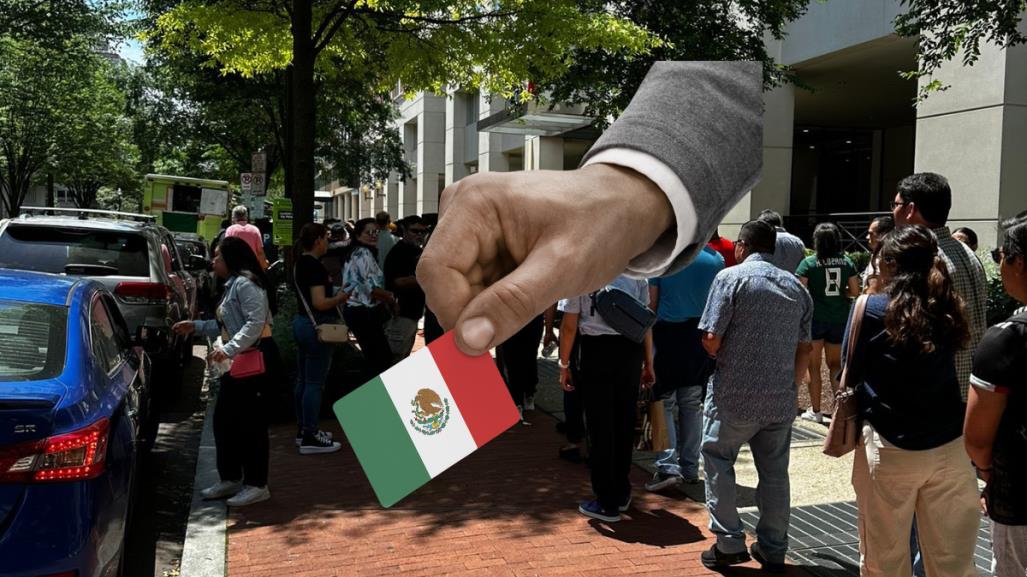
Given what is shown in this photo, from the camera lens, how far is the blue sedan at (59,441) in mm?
3518

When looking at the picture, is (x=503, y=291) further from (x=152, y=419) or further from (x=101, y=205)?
(x=101, y=205)

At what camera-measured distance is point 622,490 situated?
562 centimetres

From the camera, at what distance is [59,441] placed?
3.66 metres

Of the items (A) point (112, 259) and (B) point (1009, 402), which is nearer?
(B) point (1009, 402)

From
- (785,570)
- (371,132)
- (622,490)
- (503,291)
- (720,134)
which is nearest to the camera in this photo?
(503,291)

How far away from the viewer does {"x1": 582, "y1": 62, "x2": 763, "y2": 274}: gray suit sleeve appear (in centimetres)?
126

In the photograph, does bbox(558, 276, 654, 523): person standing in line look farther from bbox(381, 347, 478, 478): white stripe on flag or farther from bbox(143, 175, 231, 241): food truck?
bbox(143, 175, 231, 241): food truck

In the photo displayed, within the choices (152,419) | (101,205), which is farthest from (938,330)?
(101,205)

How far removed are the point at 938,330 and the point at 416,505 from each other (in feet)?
11.6

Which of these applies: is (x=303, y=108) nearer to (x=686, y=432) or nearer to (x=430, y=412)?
(x=686, y=432)

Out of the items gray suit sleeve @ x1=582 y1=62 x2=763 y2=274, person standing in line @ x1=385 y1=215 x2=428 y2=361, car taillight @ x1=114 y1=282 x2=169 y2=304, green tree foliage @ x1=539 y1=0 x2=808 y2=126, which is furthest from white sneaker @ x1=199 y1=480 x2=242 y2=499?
green tree foliage @ x1=539 y1=0 x2=808 y2=126

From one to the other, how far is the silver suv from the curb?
2402 mm

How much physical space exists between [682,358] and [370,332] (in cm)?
304

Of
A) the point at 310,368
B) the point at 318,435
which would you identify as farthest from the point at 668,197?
the point at 318,435
